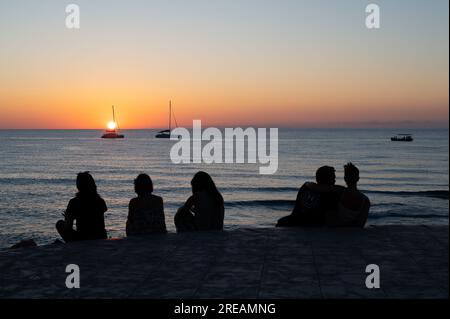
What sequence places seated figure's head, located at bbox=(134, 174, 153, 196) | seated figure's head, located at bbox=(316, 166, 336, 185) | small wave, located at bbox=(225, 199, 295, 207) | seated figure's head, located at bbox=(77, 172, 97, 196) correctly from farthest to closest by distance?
small wave, located at bbox=(225, 199, 295, 207)
seated figure's head, located at bbox=(316, 166, 336, 185)
seated figure's head, located at bbox=(134, 174, 153, 196)
seated figure's head, located at bbox=(77, 172, 97, 196)

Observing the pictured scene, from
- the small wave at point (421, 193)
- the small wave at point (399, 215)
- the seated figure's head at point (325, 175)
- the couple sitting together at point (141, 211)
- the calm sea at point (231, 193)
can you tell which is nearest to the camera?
the couple sitting together at point (141, 211)

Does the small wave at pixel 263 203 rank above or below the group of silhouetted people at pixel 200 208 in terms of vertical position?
below

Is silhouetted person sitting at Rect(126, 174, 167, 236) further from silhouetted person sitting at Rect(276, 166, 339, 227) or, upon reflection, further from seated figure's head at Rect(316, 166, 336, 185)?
seated figure's head at Rect(316, 166, 336, 185)

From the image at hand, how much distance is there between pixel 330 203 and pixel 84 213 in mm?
3932

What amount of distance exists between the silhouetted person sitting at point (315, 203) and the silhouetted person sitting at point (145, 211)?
2175 mm

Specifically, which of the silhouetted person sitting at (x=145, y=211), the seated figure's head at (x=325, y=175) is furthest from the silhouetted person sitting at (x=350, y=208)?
the silhouetted person sitting at (x=145, y=211)

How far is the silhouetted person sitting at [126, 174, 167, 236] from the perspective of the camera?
8141mm

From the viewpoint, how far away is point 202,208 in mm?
8633

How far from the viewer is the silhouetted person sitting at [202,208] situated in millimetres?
8414


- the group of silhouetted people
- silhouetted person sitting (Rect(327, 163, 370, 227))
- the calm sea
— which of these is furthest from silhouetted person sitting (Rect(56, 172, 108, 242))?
the calm sea

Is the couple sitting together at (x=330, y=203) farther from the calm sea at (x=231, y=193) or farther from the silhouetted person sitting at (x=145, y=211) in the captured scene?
the calm sea at (x=231, y=193)
